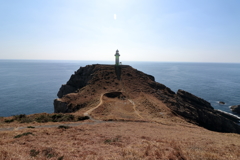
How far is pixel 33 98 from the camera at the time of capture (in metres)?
63.5

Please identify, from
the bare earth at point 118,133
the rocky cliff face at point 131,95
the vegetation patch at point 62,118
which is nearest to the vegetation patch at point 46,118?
the vegetation patch at point 62,118

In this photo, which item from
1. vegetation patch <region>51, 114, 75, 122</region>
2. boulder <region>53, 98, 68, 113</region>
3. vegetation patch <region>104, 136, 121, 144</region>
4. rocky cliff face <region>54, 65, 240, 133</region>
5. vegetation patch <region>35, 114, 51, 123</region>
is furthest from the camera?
rocky cliff face <region>54, 65, 240, 133</region>

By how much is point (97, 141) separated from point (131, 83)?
3495 centimetres

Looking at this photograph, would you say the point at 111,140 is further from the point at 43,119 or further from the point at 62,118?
the point at 43,119

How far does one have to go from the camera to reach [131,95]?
39375 millimetres

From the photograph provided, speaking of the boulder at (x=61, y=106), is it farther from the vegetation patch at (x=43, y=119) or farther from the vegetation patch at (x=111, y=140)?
the vegetation patch at (x=111, y=140)

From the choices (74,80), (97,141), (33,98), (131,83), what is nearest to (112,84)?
(131,83)

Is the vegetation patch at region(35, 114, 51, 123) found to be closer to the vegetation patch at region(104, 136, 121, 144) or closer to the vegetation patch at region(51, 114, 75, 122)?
the vegetation patch at region(51, 114, 75, 122)

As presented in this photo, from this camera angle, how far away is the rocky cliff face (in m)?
34.8

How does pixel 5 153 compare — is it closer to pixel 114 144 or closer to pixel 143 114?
pixel 114 144

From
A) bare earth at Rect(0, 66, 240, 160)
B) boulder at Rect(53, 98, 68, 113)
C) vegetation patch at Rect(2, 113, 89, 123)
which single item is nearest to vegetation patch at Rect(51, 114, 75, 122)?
vegetation patch at Rect(2, 113, 89, 123)

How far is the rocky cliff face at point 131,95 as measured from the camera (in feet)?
114

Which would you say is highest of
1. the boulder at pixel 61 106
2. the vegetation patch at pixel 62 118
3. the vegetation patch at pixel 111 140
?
the vegetation patch at pixel 111 140

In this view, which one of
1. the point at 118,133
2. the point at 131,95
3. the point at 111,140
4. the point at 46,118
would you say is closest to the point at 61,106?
the point at 46,118
